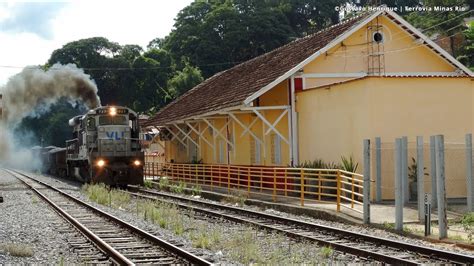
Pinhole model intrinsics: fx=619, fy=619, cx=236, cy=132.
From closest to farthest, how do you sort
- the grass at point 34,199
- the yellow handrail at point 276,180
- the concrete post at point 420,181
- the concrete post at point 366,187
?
1. the concrete post at point 420,181
2. the concrete post at point 366,187
3. the yellow handrail at point 276,180
4. the grass at point 34,199

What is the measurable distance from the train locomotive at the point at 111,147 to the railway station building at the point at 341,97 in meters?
2.68

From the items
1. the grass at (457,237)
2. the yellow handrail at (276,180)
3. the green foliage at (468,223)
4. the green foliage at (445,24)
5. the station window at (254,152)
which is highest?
the green foliage at (445,24)

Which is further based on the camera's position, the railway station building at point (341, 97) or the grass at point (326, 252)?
the railway station building at point (341, 97)

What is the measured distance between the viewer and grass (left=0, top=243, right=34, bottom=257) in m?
10.2

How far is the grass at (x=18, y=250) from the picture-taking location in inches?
402

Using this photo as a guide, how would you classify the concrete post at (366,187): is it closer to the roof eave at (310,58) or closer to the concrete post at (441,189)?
the concrete post at (441,189)

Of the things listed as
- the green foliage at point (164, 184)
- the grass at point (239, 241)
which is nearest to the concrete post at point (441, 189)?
the grass at point (239, 241)

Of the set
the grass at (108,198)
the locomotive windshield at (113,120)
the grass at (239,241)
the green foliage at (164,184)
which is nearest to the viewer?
the grass at (239,241)

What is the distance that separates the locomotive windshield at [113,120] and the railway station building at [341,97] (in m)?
2.75

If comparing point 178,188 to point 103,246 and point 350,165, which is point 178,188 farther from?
point 103,246

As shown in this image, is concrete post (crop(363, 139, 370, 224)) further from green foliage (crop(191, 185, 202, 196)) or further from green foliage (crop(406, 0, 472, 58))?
green foliage (crop(406, 0, 472, 58))

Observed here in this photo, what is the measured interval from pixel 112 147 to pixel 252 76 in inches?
265

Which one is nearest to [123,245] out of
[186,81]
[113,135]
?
[113,135]

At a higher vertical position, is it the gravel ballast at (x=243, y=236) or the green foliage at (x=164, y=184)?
the green foliage at (x=164, y=184)
